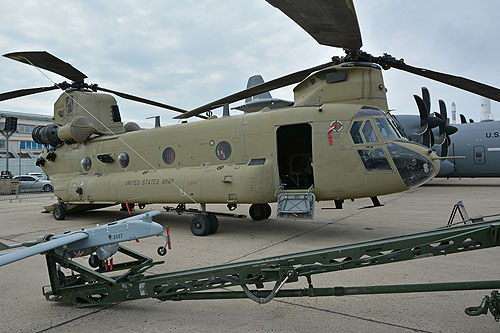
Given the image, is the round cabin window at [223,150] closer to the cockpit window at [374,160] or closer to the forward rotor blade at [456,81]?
the cockpit window at [374,160]

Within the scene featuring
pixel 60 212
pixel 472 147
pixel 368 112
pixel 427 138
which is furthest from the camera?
pixel 472 147

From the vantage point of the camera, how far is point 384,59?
817 centimetres

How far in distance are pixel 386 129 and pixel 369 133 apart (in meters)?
0.39

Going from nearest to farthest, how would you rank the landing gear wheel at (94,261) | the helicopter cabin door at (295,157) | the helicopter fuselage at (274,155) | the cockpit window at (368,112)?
the landing gear wheel at (94,261)
the helicopter fuselage at (274,155)
the cockpit window at (368,112)
the helicopter cabin door at (295,157)

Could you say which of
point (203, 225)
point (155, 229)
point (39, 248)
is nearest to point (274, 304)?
point (155, 229)

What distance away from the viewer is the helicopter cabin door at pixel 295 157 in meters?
9.55

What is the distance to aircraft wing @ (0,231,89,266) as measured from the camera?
9.37ft

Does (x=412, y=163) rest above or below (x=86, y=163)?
below

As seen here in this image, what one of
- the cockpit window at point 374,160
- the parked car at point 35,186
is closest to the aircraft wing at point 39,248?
the cockpit window at point 374,160

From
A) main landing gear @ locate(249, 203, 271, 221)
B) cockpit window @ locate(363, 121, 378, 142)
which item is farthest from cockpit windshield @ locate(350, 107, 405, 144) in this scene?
main landing gear @ locate(249, 203, 271, 221)

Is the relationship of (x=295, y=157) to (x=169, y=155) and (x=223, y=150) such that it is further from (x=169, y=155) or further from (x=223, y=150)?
(x=169, y=155)

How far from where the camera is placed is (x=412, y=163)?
276 inches

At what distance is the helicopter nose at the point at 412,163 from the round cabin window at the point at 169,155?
5577 mm

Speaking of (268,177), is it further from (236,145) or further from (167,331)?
(167,331)
